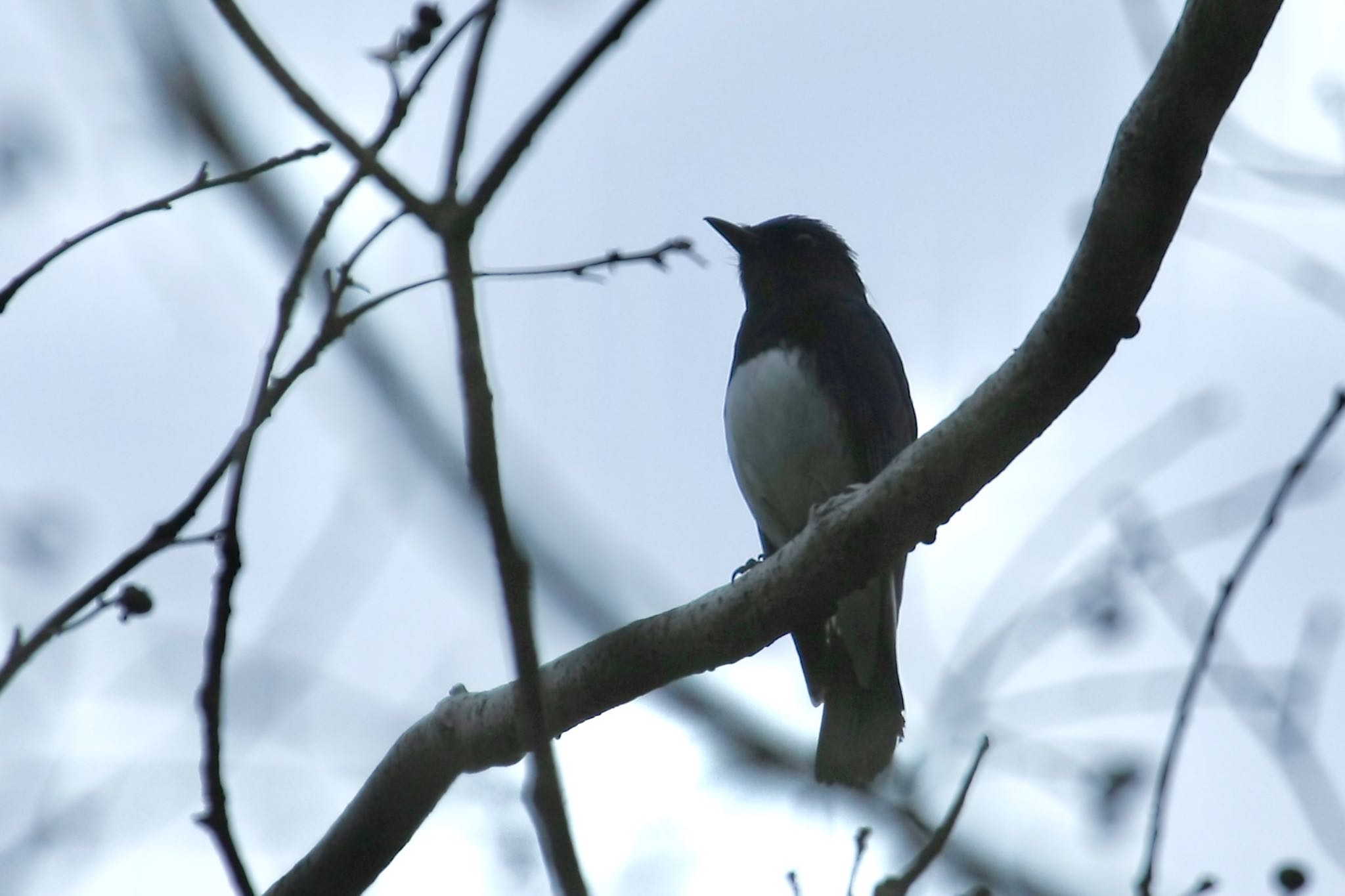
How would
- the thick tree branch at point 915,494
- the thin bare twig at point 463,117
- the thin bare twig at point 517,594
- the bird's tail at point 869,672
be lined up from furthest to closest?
the bird's tail at point 869,672
the thick tree branch at point 915,494
the thin bare twig at point 463,117
the thin bare twig at point 517,594

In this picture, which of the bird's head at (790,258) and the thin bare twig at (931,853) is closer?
the thin bare twig at (931,853)

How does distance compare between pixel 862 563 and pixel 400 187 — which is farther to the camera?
pixel 862 563

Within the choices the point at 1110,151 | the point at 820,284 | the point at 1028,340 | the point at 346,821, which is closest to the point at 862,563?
the point at 1028,340

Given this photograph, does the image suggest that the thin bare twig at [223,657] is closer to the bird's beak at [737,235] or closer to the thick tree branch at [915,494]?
the thick tree branch at [915,494]

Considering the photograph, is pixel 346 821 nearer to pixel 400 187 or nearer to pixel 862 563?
pixel 862 563

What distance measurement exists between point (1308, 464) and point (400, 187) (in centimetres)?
203

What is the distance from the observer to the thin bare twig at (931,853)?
78.9 inches

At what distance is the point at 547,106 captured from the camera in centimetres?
171

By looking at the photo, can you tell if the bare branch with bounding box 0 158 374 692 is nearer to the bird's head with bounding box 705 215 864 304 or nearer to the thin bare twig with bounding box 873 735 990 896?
the thin bare twig with bounding box 873 735 990 896

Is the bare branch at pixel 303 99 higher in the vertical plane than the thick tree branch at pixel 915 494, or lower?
lower

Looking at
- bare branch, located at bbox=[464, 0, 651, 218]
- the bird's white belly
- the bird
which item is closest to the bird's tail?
the bird

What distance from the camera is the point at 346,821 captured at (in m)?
4.01

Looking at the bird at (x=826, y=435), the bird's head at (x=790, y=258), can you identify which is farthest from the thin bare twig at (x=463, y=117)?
the bird's head at (x=790, y=258)

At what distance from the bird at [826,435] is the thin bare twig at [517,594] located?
14.1 feet
